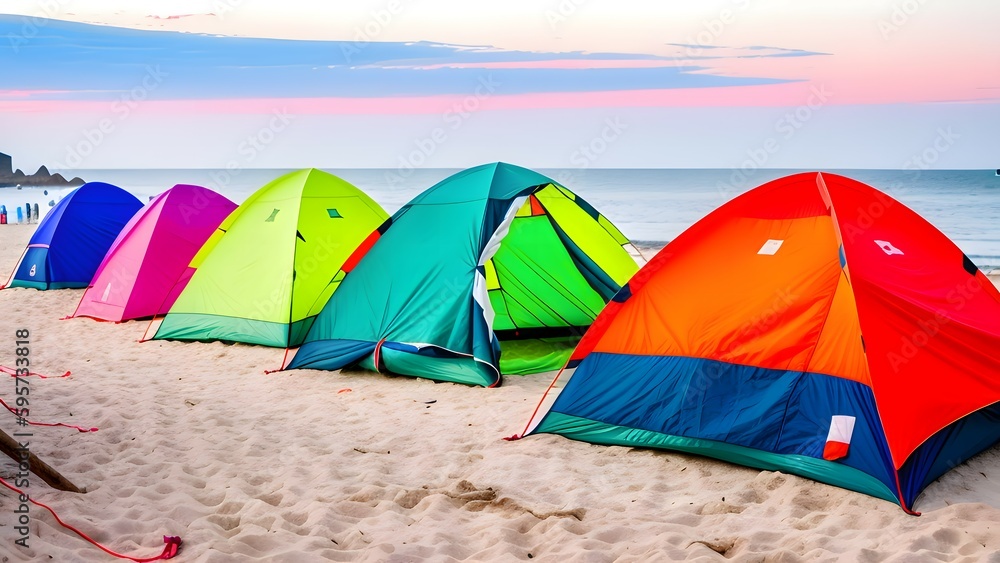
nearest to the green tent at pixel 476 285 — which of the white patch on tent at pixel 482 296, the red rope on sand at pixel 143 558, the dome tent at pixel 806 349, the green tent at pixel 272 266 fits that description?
the white patch on tent at pixel 482 296

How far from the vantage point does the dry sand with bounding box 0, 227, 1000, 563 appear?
12.2ft

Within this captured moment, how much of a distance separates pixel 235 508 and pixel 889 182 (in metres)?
54.9

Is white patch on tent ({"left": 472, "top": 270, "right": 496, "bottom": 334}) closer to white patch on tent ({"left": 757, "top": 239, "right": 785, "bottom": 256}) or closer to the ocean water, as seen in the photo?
white patch on tent ({"left": 757, "top": 239, "right": 785, "bottom": 256})

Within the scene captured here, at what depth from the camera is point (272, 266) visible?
29.1 feet

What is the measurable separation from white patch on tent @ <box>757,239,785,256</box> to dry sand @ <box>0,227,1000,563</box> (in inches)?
53.3

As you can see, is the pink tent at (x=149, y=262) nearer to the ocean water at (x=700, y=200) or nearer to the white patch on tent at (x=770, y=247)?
the white patch on tent at (x=770, y=247)

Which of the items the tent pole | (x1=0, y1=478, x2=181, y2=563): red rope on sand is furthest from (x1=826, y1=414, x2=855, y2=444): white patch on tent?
the tent pole

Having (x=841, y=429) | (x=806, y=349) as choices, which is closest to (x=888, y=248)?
(x=806, y=349)

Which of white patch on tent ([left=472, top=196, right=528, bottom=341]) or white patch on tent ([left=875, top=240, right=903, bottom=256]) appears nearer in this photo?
white patch on tent ([left=875, top=240, right=903, bottom=256])

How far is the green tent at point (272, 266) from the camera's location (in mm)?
8719

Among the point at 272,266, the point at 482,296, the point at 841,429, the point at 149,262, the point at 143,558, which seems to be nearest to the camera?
the point at 143,558

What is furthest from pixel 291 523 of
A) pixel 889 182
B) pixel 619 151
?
pixel 889 182

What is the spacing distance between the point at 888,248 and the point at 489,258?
11.0ft

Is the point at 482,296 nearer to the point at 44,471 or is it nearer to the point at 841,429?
the point at 841,429
